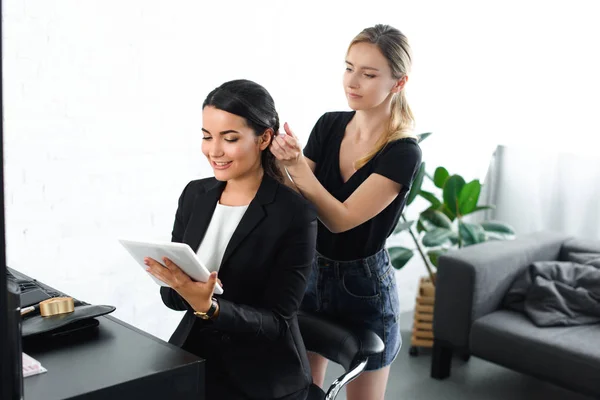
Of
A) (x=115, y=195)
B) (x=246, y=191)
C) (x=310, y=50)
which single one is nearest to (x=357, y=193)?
(x=246, y=191)

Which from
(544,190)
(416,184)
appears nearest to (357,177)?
(416,184)

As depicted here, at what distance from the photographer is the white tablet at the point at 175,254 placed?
4.44 ft

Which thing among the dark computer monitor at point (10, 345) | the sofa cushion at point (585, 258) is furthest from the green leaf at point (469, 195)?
the dark computer monitor at point (10, 345)

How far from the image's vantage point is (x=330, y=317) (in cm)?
199

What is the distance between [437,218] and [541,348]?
874 millimetres

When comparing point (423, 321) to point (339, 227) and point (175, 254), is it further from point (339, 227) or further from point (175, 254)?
point (175, 254)

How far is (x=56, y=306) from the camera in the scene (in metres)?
1.54

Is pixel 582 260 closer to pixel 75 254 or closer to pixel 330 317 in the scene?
pixel 330 317

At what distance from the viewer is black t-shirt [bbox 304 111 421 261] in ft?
6.26

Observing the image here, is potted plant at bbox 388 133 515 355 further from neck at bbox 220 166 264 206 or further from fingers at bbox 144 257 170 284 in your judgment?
fingers at bbox 144 257 170 284

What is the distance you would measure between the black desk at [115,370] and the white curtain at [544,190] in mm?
3152

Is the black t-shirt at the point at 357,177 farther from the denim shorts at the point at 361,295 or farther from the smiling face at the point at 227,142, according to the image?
the smiling face at the point at 227,142

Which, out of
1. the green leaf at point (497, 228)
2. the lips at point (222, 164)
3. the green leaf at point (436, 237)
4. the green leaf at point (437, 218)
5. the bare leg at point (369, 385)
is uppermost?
the lips at point (222, 164)

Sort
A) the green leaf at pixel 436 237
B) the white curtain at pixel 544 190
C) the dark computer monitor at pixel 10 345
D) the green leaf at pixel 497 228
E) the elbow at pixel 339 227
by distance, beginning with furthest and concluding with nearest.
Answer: the white curtain at pixel 544 190
the green leaf at pixel 497 228
the green leaf at pixel 436 237
the elbow at pixel 339 227
the dark computer monitor at pixel 10 345
